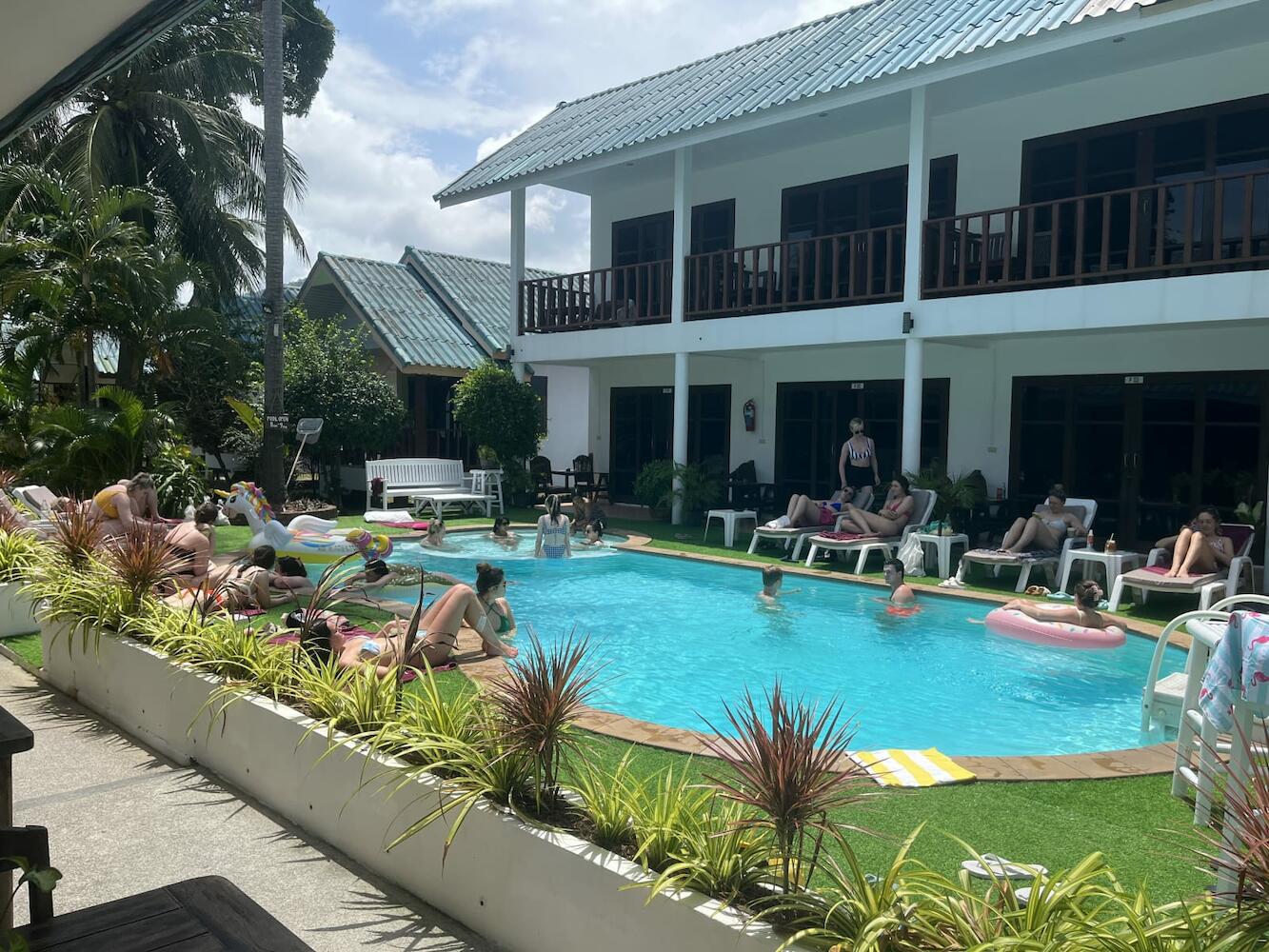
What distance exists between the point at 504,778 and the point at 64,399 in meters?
17.0

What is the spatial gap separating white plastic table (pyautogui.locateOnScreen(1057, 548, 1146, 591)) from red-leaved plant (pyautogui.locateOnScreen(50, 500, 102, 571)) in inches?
368

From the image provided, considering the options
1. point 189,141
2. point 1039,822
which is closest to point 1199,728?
point 1039,822

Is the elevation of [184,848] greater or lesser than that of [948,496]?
lesser

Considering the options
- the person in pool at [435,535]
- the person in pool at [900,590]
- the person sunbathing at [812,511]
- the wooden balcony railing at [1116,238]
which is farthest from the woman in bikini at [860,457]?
the person in pool at [435,535]

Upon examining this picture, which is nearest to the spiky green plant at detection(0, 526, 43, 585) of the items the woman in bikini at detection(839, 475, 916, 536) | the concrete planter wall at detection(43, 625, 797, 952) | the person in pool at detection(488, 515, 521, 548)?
the concrete planter wall at detection(43, 625, 797, 952)

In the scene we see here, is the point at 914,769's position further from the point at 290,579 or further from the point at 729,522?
the point at 729,522

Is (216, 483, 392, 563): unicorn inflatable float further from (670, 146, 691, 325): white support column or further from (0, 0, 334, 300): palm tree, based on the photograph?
(0, 0, 334, 300): palm tree

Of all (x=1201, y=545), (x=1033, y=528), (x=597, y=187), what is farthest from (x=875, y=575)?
(x=597, y=187)

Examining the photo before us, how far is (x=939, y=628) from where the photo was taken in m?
9.45

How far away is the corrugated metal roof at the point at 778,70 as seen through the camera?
37.7ft

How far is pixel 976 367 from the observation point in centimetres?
1416

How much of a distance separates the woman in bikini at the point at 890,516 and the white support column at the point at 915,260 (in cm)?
40

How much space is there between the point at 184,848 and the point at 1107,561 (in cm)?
913

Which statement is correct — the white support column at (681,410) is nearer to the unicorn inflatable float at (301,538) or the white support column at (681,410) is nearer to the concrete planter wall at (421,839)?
the unicorn inflatable float at (301,538)
